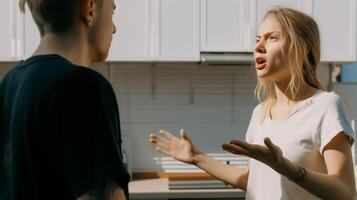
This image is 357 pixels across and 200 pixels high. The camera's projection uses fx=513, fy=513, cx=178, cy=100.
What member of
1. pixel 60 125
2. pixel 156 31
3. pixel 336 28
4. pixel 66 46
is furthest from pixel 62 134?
pixel 336 28

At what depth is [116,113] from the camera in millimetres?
749

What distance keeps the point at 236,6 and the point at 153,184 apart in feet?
3.59

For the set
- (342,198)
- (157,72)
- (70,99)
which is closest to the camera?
(70,99)

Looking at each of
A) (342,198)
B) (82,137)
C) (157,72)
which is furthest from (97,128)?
(157,72)

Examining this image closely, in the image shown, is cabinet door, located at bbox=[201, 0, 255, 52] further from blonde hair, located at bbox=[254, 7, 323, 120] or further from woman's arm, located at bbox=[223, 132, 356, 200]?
woman's arm, located at bbox=[223, 132, 356, 200]

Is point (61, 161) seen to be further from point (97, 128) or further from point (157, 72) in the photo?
point (157, 72)

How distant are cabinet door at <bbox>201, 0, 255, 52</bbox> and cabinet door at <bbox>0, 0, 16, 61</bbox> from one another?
→ 3.39 ft

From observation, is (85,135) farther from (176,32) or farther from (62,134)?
(176,32)

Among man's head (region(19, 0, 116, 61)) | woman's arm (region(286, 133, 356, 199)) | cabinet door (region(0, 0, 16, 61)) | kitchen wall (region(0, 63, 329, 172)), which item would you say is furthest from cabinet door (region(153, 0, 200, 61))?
man's head (region(19, 0, 116, 61))

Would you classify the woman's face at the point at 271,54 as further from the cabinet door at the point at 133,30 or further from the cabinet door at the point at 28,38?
the cabinet door at the point at 28,38

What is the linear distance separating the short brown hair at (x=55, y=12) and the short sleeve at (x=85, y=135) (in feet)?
0.39

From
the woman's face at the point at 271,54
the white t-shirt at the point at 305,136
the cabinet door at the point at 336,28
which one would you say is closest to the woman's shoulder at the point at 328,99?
the white t-shirt at the point at 305,136

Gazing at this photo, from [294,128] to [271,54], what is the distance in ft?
0.68

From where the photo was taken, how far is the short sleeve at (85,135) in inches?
27.7
